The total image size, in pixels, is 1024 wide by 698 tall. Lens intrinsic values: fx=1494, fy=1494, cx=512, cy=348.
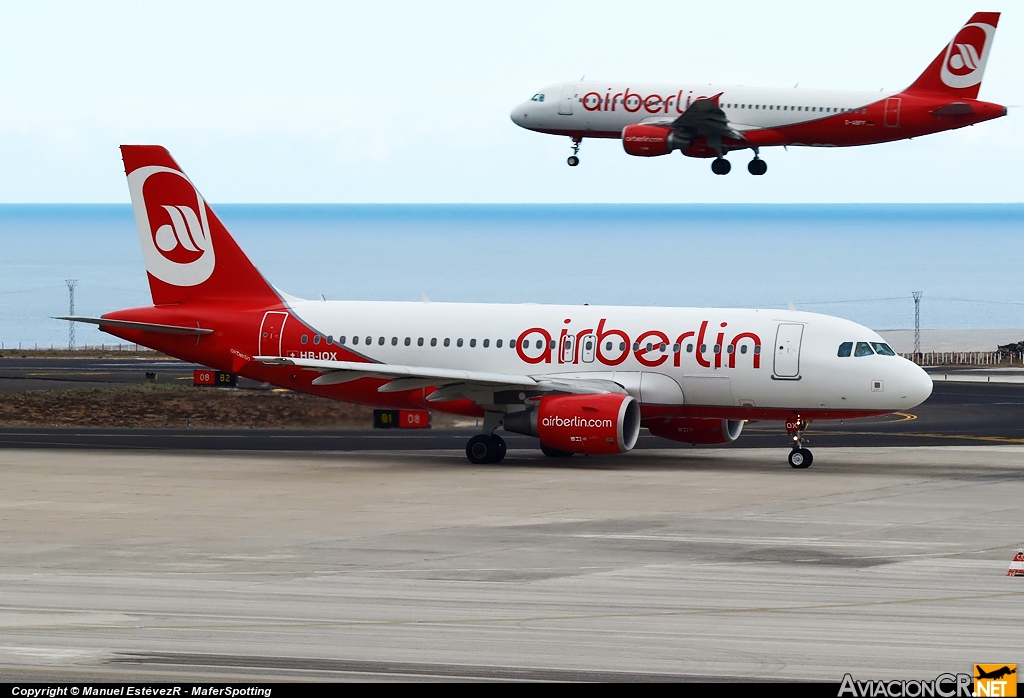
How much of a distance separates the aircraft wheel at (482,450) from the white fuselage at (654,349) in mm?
2313

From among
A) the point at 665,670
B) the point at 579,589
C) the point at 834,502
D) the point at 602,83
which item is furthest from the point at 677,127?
the point at 665,670

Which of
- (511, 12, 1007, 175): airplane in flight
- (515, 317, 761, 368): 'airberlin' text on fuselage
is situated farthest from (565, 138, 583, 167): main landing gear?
(515, 317, 761, 368): 'airberlin' text on fuselage

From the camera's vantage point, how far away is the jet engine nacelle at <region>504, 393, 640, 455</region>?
4000cm

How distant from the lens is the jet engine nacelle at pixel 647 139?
2653 inches

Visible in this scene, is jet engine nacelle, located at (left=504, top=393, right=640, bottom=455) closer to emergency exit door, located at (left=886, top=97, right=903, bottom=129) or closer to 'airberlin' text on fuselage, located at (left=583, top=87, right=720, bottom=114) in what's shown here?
'airberlin' text on fuselage, located at (left=583, top=87, right=720, bottom=114)

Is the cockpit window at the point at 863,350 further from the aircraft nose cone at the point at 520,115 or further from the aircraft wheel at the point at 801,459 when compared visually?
the aircraft nose cone at the point at 520,115

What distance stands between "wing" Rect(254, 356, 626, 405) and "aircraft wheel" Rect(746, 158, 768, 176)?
31.3 metres

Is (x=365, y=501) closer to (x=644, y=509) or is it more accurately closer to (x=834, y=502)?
(x=644, y=509)

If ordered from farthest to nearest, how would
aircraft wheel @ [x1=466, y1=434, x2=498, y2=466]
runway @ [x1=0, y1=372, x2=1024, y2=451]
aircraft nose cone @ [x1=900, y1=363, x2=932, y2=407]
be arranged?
runway @ [x1=0, y1=372, x2=1024, y2=451] < aircraft wheel @ [x1=466, y1=434, x2=498, y2=466] < aircraft nose cone @ [x1=900, y1=363, x2=932, y2=407]

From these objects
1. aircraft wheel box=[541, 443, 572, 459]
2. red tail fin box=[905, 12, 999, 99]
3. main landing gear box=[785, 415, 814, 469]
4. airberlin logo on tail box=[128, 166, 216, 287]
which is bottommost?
aircraft wheel box=[541, 443, 572, 459]

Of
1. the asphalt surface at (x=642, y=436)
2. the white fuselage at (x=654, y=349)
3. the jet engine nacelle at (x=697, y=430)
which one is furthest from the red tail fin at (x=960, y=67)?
the jet engine nacelle at (x=697, y=430)

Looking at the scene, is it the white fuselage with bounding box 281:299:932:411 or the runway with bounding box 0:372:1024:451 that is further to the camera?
the runway with bounding box 0:372:1024:451

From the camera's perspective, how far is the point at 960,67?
239ft

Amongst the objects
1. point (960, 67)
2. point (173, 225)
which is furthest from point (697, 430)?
point (960, 67)
